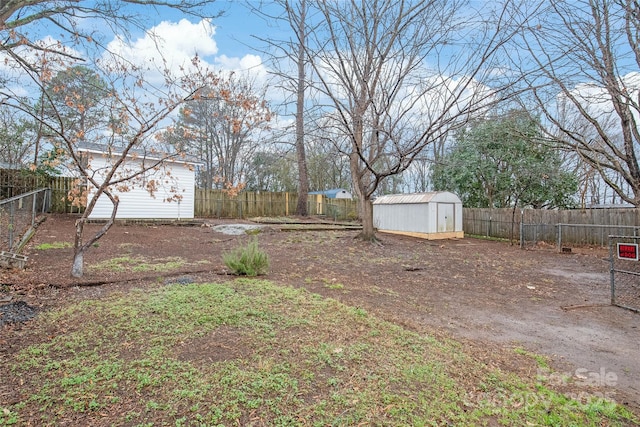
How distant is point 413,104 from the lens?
663 cm

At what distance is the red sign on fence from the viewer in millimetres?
4301

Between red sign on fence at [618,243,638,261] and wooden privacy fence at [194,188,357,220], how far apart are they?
1548 cm

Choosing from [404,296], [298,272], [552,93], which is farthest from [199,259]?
[552,93]

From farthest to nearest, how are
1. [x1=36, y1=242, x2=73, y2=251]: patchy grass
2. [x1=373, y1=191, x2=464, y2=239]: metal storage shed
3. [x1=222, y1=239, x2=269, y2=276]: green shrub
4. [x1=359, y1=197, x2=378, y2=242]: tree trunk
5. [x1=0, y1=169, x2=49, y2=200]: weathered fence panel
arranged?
[x1=373, y1=191, x2=464, y2=239]: metal storage shed, [x1=0, y1=169, x2=49, y2=200]: weathered fence panel, [x1=359, y1=197, x2=378, y2=242]: tree trunk, [x1=36, y1=242, x2=73, y2=251]: patchy grass, [x1=222, y1=239, x2=269, y2=276]: green shrub

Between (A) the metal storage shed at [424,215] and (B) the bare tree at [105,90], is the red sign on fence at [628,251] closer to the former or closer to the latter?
(B) the bare tree at [105,90]

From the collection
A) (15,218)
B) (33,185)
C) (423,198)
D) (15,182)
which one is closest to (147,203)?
(33,185)

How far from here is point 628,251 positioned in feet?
14.5

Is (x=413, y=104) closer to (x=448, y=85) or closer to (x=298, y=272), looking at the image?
(x=448, y=85)

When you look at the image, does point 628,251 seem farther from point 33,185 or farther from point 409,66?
point 33,185

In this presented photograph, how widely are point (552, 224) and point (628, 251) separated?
825 centimetres

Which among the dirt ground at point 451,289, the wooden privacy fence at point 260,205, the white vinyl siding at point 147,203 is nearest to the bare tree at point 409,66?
the dirt ground at point 451,289

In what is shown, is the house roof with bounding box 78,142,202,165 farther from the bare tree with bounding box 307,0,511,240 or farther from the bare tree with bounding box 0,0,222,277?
the bare tree with bounding box 307,0,511,240

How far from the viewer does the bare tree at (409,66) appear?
547 centimetres

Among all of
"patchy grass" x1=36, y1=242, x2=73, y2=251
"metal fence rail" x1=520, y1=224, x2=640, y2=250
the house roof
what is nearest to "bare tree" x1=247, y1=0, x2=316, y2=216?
the house roof
